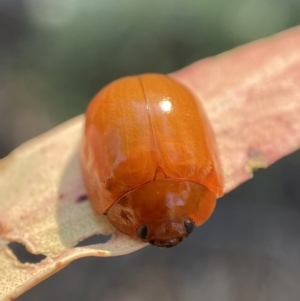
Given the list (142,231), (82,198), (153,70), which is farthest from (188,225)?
(153,70)

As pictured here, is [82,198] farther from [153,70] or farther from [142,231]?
[153,70]

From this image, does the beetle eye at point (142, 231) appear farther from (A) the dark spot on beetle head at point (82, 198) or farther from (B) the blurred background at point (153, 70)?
(B) the blurred background at point (153, 70)

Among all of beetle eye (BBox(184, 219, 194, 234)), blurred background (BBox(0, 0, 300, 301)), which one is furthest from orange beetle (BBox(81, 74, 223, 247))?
blurred background (BBox(0, 0, 300, 301))

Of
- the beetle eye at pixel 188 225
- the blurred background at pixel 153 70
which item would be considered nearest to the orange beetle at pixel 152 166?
the beetle eye at pixel 188 225

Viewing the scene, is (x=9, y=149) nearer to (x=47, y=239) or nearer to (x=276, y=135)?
(x=47, y=239)

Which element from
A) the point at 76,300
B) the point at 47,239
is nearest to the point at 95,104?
the point at 47,239

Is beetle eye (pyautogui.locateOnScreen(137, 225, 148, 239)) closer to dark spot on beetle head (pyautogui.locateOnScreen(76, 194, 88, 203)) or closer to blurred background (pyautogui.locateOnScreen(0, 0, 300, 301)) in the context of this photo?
dark spot on beetle head (pyautogui.locateOnScreen(76, 194, 88, 203))
